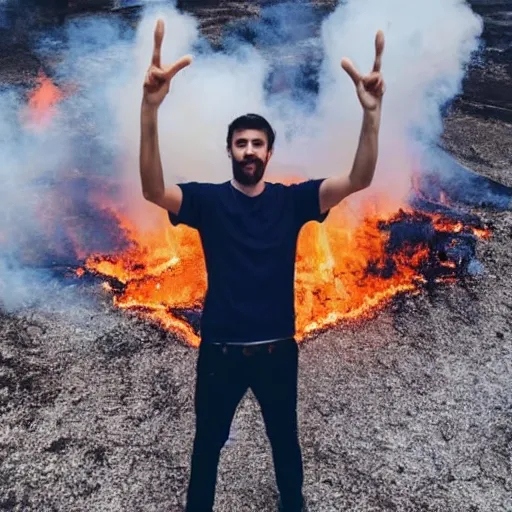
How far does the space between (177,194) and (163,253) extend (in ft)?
10.0

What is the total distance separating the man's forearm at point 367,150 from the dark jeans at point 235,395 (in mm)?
779

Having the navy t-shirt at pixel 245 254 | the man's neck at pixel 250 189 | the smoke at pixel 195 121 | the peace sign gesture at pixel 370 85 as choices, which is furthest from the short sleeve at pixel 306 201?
the smoke at pixel 195 121

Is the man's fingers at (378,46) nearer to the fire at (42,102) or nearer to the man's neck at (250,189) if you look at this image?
the man's neck at (250,189)

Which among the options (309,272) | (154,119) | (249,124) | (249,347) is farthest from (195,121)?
(249,347)

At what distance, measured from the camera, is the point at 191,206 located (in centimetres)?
255

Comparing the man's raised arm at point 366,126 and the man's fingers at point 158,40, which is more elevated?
the man's fingers at point 158,40

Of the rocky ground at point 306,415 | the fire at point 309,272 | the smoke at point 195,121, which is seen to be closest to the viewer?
the rocky ground at point 306,415

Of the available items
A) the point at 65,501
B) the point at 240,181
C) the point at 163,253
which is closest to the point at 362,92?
the point at 240,181

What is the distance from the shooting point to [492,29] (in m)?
14.5

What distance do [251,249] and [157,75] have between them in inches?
31.6

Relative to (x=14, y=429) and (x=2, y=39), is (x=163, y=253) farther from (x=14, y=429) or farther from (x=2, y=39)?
(x=2, y=39)

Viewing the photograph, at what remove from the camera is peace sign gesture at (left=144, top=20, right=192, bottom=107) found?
2.32m

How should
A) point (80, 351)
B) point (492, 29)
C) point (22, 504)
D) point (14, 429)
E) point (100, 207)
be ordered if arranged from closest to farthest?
point (22, 504) < point (14, 429) < point (80, 351) < point (100, 207) < point (492, 29)

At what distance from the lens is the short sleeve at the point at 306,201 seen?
2.59m
